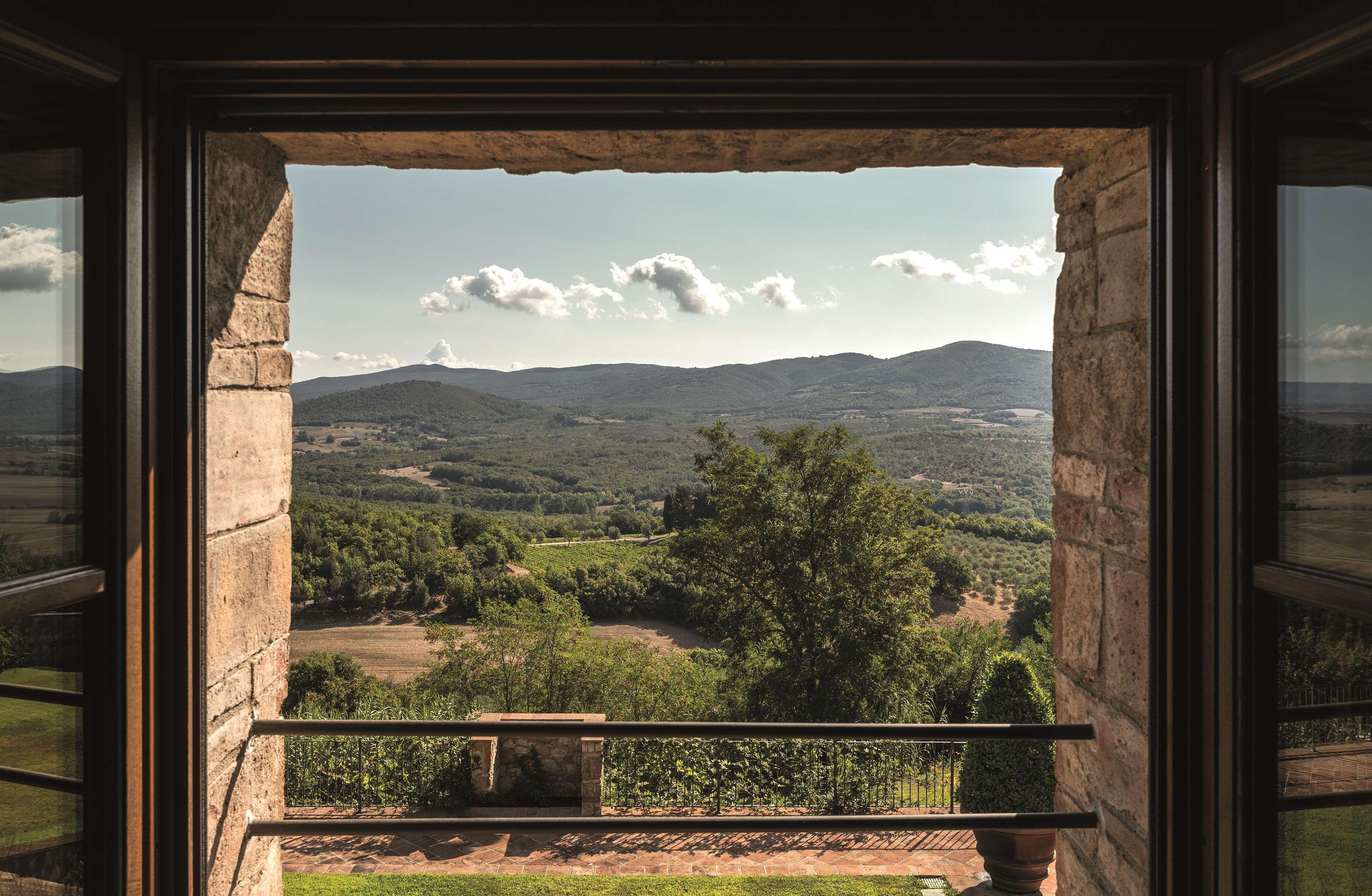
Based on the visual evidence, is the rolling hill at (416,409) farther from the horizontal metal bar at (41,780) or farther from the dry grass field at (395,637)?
the horizontal metal bar at (41,780)

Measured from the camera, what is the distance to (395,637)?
2372 centimetres

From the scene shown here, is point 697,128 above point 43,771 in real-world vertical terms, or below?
above

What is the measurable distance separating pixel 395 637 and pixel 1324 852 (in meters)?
25.3

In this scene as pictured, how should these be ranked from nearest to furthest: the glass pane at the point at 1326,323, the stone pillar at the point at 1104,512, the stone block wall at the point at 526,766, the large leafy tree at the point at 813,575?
the glass pane at the point at 1326,323, the stone pillar at the point at 1104,512, the stone block wall at the point at 526,766, the large leafy tree at the point at 813,575

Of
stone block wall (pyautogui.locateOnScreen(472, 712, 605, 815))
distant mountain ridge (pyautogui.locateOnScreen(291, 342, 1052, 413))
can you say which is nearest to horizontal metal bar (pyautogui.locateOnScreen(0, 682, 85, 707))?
stone block wall (pyautogui.locateOnScreen(472, 712, 605, 815))

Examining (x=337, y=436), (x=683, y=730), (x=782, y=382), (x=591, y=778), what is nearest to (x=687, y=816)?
(x=683, y=730)

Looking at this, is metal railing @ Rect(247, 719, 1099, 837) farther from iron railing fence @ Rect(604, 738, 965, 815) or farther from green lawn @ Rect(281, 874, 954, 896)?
iron railing fence @ Rect(604, 738, 965, 815)

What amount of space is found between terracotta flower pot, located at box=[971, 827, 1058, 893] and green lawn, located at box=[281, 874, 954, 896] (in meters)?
0.80

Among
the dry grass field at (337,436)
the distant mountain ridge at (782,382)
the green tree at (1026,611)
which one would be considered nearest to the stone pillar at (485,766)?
the green tree at (1026,611)

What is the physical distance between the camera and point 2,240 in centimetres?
75

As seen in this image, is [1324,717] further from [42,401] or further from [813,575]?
[813,575]

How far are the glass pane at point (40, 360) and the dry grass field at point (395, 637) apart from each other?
20770mm

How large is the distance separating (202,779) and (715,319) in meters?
45.3

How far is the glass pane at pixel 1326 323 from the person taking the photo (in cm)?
75
